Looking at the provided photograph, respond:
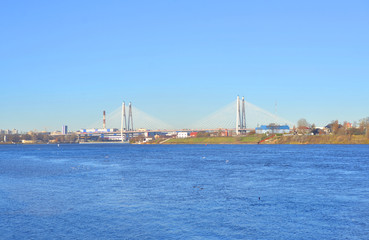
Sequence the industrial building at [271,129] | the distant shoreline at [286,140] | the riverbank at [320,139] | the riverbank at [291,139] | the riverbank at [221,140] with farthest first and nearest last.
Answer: the industrial building at [271,129], the riverbank at [221,140], the distant shoreline at [286,140], the riverbank at [291,139], the riverbank at [320,139]

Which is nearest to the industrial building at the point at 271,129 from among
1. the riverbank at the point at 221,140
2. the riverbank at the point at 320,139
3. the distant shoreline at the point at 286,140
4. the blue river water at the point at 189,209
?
the distant shoreline at the point at 286,140

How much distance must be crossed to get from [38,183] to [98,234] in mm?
20055

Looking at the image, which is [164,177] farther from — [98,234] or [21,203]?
[98,234]

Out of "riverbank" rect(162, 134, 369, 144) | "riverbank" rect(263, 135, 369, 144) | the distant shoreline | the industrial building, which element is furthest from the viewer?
the industrial building

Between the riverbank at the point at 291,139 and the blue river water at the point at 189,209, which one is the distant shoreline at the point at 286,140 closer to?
the riverbank at the point at 291,139

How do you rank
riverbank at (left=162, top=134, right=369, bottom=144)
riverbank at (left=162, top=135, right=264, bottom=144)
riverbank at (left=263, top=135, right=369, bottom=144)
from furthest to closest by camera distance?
riverbank at (left=162, top=135, right=264, bottom=144) → riverbank at (left=162, top=134, right=369, bottom=144) → riverbank at (left=263, top=135, right=369, bottom=144)

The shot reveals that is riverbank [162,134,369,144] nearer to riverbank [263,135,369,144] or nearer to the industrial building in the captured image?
riverbank [263,135,369,144]

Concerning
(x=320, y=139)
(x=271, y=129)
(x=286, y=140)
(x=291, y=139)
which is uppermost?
(x=271, y=129)

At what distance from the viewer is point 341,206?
22953 mm

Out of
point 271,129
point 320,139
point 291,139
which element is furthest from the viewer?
point 271,129

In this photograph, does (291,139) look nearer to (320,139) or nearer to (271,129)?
(320,139)

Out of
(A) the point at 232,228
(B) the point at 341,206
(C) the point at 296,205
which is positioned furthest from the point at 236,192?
(A) the point at 232,228

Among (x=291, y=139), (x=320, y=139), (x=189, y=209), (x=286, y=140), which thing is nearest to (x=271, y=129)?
(x=286, y=140)

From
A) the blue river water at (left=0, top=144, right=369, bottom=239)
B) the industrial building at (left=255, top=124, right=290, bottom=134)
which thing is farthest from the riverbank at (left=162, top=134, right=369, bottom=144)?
the blue river water at (left=0, top=144, right=369, bottom=239)
